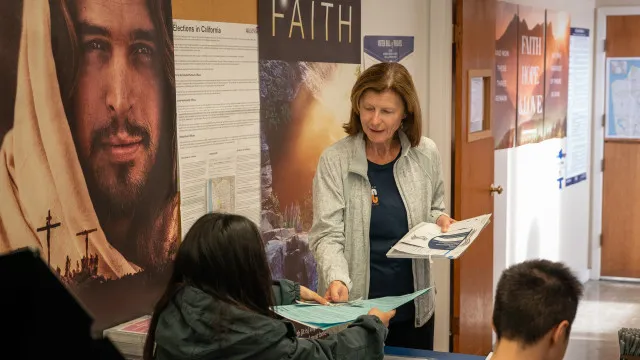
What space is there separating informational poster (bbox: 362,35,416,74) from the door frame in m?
3.62

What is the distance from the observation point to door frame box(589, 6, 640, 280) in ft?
24.3

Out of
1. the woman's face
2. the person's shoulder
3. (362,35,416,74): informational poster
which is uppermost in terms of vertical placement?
(362,35,416,74): informational poster

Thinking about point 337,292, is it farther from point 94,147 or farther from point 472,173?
point 472,173

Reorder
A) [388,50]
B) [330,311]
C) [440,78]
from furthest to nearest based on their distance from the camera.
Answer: [440,78] < [388,50] < [330,311]

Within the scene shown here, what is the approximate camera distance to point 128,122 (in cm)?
259

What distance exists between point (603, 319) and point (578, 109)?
6.14ft

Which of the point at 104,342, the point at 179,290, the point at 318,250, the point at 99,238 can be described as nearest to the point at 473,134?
the point at 318,250

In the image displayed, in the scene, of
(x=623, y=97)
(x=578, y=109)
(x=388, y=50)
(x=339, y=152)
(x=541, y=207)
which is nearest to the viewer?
(x=339, y=152)

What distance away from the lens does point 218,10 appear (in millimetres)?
2998

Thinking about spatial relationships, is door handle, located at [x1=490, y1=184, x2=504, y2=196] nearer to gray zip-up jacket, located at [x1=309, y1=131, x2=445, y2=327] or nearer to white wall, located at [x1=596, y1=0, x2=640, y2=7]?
gray zip-up jacket, located at [x1=309, y1=131, x2=445, y2=327]

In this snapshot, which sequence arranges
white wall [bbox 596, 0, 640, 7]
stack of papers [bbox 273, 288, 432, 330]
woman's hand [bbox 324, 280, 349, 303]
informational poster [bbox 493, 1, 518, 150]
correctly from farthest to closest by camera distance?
white wall [bbox 596, 0, 640, 7]
informational poster [bbox 493, 1, 518, 150]
woman's hand [bbox 324, 280, 349, 303]
stack of papers [bbox 273, 288, 432, 330]

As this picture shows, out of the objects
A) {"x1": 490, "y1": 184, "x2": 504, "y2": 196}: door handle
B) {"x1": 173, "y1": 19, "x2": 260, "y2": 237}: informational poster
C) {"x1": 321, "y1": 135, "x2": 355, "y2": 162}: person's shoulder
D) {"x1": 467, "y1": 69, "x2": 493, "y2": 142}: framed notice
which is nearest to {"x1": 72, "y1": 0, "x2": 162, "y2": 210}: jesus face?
{"x1": 173, "y1": 19, "x2": 260, "y2": 237}: informational poster

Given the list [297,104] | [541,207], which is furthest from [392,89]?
[541,207]

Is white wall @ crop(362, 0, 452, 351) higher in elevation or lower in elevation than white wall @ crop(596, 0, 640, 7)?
lower
